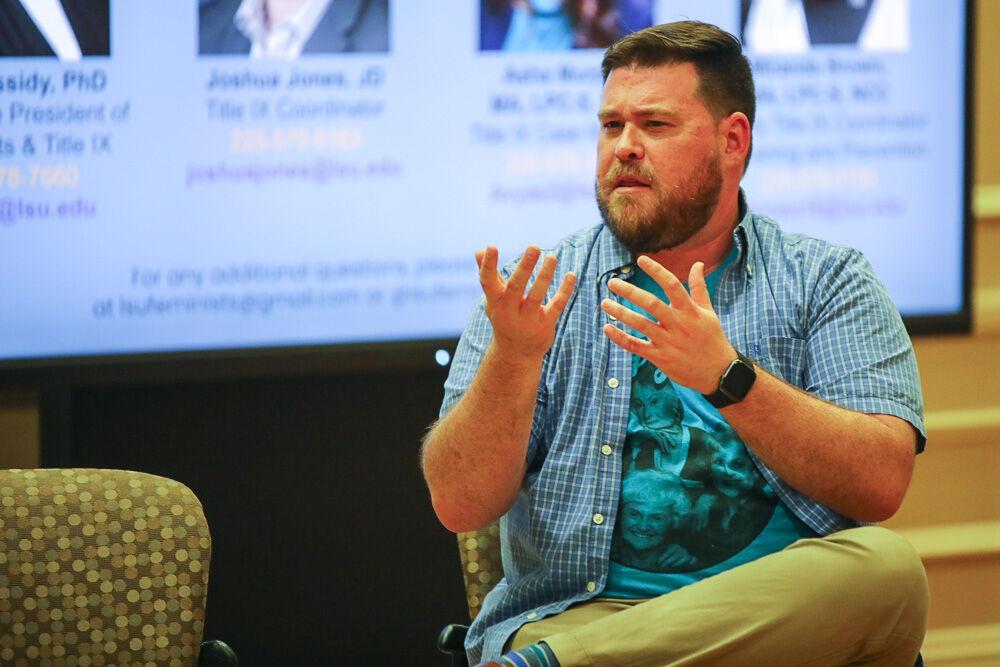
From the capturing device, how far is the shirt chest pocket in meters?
2.19

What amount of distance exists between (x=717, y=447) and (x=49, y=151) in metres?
1.51

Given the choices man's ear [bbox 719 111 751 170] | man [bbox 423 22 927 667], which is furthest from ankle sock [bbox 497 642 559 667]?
man's ear [bbox 719 111 751 170]

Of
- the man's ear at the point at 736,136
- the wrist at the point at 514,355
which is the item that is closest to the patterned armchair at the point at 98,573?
the wrist at the point at 514,355

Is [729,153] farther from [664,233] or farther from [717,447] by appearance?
[717,447]

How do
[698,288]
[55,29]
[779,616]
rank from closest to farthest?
[779,616]
[698,288]
[55,29]

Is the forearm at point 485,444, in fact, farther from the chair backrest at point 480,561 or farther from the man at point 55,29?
the man at point 55,29

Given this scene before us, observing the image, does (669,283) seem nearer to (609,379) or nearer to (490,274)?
(490,274)

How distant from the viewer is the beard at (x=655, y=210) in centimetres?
224

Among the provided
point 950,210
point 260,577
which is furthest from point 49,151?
point 950,210

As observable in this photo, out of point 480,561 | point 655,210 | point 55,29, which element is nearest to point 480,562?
point 480,561

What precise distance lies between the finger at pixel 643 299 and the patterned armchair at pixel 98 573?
0.82 meters

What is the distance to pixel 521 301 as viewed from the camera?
1901mm

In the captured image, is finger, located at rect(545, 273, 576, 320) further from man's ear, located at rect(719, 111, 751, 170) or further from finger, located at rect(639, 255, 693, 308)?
man's ear, located at rect(719, 111, 751, 170)

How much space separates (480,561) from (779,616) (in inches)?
24.4
